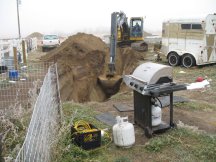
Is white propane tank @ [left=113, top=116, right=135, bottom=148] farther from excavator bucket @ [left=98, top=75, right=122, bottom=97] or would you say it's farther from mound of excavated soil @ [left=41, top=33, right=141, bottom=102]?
excavator bucket @ [left=98, top=75, right=122, bottom=97]

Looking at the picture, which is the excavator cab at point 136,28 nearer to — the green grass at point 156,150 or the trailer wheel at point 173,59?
the trailer wheel at point 173,59

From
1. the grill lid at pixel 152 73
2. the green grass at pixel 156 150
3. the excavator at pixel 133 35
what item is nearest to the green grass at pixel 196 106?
the green grass at pixel 156 150

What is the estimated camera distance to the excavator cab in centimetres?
2277

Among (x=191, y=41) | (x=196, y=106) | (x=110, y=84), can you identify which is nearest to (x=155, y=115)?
(x=196, y=106)

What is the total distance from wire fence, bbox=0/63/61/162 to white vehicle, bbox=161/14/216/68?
28.4 ft

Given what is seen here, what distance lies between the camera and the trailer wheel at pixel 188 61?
16188 millimetres

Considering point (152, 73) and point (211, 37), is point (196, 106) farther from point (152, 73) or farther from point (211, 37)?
point (211, 37)

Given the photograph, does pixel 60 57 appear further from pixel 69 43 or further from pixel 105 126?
pixel 105 126

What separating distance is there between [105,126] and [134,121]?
706 mm

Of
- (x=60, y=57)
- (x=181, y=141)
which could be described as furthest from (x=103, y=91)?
(x=181, y=141)

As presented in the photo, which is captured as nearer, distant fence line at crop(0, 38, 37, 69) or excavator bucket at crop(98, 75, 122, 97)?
distant fence line at crop(0, 38, 37, 69)

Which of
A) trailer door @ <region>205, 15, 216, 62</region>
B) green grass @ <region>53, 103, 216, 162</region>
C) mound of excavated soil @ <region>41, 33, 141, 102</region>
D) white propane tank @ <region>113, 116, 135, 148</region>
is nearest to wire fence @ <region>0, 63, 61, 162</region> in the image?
green grass @ <region>53, 103, 216, 162</region>

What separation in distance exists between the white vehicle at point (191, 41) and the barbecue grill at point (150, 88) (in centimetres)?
992

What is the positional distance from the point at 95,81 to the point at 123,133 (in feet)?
28.6
